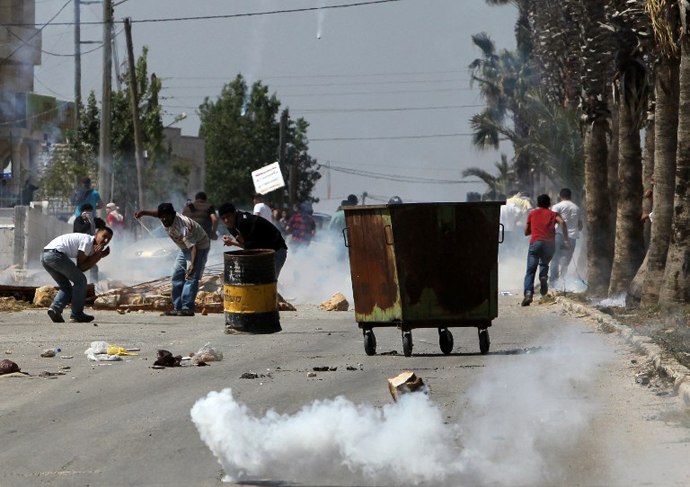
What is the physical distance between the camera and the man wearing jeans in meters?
16.0

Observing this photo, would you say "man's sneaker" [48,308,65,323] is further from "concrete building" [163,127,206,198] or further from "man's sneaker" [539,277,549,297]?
"concrete building" [163,127,206,198]

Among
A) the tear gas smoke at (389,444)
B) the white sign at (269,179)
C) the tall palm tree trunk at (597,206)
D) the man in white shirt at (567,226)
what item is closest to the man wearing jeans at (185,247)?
the man in white shirt at (567,226)

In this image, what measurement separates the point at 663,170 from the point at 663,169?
1 centimetres

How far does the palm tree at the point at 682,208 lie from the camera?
1467 centimetres

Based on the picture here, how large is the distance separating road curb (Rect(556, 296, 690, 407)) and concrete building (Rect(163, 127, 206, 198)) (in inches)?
2418

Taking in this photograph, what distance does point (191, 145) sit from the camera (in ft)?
259

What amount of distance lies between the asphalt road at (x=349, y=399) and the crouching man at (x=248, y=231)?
112 centimetres

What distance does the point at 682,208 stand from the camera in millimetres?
14727

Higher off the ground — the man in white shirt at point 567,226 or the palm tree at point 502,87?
the palm tree at point 502,87

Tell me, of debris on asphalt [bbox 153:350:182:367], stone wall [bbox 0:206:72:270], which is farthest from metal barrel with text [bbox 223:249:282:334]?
stone wall [bbox 0:206:72:270]

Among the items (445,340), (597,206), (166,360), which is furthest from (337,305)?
(166,360)

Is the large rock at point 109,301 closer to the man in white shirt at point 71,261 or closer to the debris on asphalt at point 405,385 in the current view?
the man in white shirt at point 71,261

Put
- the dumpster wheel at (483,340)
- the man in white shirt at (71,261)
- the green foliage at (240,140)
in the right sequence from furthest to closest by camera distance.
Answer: the green foliage at (240,140) → the man in white shirt at (71,261) → the dumpster wheel at (483,340)

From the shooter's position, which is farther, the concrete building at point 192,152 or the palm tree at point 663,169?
the concrete building at point 192,152
